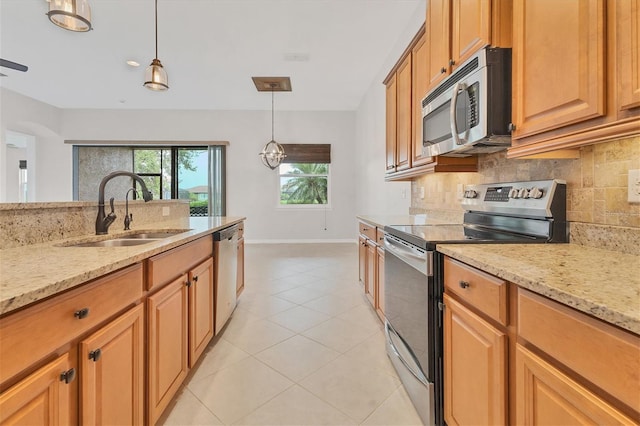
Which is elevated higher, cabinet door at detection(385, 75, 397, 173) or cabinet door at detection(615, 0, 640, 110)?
cabinet door at detection(385, 75, 397, 173)

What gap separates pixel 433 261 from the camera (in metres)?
1.32

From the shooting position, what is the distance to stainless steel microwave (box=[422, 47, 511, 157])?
1.35 m

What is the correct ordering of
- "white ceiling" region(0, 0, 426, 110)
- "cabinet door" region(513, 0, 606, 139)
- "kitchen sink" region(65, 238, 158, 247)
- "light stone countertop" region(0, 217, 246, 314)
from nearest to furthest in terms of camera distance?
"light stone countertop" region(0, 217, 246, 314), "cabinet door" region(513, 0, 606, 139), "kitchen sink" region(65, 238, 158, 247), "white ceiling" region(0, 0, 426, 110)

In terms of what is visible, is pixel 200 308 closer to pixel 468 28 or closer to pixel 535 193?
pixel 535 193

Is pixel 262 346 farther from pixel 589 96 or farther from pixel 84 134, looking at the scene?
pixel 84 134

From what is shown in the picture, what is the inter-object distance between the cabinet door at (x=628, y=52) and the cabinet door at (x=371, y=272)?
6.08ft

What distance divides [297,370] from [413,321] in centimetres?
84

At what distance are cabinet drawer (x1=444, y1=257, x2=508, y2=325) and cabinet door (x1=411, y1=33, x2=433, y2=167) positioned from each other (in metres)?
1.13

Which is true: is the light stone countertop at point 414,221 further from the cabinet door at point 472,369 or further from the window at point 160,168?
the window at point 160,168

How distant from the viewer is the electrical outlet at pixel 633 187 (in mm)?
1059

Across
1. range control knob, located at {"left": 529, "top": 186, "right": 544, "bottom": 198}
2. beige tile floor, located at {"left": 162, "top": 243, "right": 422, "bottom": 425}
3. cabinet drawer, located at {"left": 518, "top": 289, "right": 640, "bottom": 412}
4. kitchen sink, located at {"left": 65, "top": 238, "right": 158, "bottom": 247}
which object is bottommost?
beige tile floor, located at {"left": 162, "top": 243, "right": 422, "bottom": 425}

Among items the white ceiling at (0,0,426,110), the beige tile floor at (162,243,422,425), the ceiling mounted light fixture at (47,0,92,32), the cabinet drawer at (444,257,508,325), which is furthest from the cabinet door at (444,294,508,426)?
the white ceiling at (0,0,426,110)

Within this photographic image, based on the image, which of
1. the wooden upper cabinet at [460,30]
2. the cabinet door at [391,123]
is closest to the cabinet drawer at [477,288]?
the wooden upper cabinet at [460,30]

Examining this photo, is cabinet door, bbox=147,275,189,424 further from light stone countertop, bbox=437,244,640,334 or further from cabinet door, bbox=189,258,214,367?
light stone countertop, bbox=437,244,640,334
